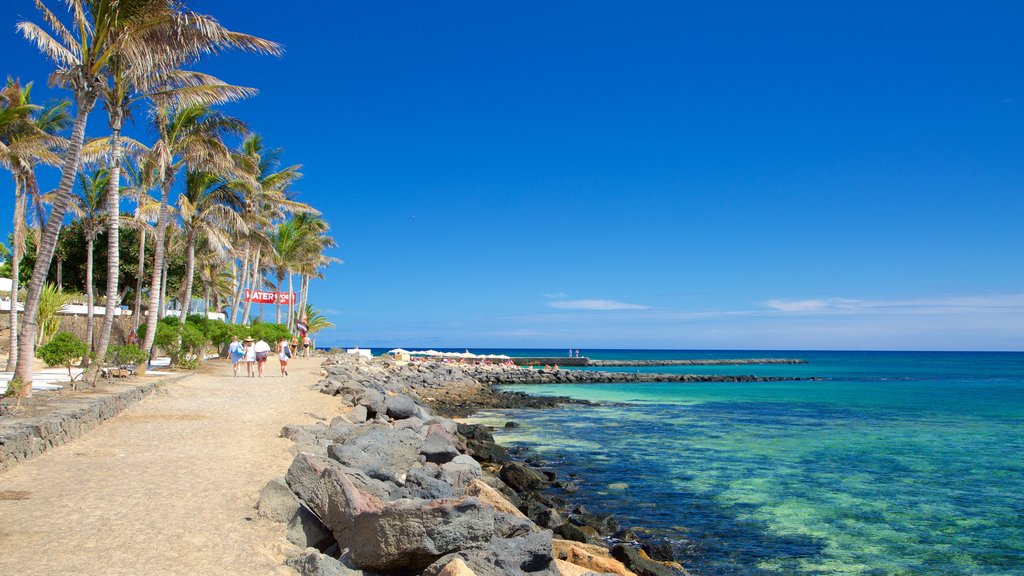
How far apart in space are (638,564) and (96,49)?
14.1m

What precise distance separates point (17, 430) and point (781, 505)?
11926mm

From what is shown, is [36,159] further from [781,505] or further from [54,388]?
[781,505]

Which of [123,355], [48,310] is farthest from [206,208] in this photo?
[123,355]

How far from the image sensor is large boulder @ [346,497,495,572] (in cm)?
587

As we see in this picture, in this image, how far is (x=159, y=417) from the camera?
13.7m

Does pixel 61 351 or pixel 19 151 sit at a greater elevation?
pixel 19 151

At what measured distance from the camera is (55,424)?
33.1 ft

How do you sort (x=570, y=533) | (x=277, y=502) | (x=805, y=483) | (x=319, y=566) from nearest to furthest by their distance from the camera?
(x=319, y=566) < (x=277, y=502) < (x=570, y=533) < (x=805, y=483)

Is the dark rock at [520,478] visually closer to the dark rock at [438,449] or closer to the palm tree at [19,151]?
the dark rock at [438,449]

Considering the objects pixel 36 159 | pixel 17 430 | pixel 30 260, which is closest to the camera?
pixel 17 430

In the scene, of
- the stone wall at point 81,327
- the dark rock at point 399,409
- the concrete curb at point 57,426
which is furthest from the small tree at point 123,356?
the stone wall at point 81,327

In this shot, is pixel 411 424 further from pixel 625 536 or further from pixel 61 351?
pixel 61 351

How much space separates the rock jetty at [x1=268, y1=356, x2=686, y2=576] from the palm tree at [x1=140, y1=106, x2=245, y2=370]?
12.7 m

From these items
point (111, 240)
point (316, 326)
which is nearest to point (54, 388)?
point (111, 240)
